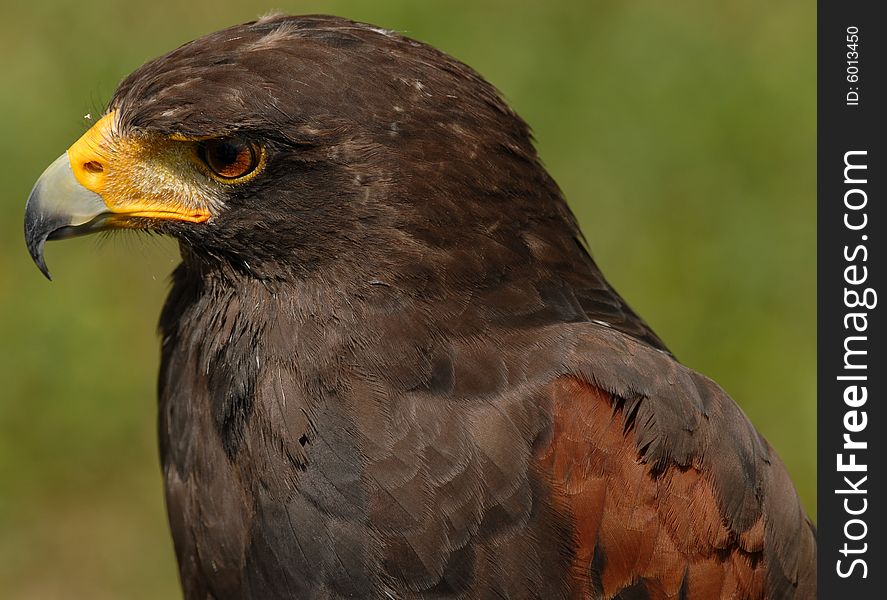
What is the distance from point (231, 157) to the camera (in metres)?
3.50

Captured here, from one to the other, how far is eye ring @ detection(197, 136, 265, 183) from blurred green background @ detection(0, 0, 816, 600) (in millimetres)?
2859

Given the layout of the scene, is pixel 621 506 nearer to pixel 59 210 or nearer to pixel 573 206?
pixel 59 210

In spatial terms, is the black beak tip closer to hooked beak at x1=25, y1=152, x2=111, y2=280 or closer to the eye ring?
hooked beak at x1=25, y1=152, x2=111, y2=280

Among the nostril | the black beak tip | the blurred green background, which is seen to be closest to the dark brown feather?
the nostril

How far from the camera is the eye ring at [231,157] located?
11.4ft

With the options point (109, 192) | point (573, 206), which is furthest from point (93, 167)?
point (573, 206)

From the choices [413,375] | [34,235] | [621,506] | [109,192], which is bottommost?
[621,506]

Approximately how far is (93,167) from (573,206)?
A: 4.63 m

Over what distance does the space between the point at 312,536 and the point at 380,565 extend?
205 millimetres

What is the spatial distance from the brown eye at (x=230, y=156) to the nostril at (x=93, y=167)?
0.33 m

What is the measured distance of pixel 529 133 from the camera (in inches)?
152

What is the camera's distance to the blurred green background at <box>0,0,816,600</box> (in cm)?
695
